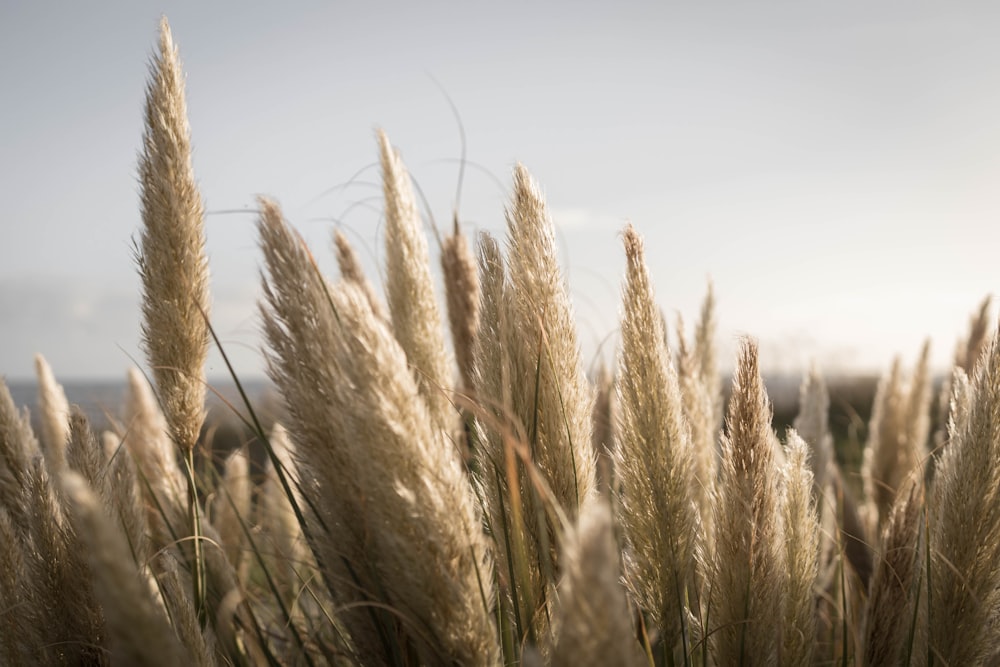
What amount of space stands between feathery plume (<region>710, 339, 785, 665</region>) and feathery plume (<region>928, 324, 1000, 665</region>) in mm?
402

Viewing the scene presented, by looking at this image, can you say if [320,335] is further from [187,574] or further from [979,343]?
[979,343]

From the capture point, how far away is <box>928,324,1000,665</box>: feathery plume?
1.49 meters

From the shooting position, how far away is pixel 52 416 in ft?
8.48

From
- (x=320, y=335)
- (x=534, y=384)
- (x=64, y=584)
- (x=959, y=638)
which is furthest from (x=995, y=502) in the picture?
(x=64, y=584)

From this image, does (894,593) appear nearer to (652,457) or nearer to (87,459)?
(652,457)

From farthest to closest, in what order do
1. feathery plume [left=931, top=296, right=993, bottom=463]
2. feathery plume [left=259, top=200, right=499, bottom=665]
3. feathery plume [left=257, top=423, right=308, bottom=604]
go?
feathery plume [left=931, top=296, right=993, bottom=463] → feathery plume [left=257, top=423, right=308, bottom=604] → feathery plume [left=259, top=200, right=499, bottom=665]

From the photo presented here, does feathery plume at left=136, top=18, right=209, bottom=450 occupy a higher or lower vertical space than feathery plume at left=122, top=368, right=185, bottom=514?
higher

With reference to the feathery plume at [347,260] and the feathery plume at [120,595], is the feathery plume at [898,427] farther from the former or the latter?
the feathery plume at [120,595]

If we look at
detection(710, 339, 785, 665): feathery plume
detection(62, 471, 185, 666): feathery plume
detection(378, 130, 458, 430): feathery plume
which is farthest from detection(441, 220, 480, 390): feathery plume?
detection(62, 471, 185, 666): feathery plume

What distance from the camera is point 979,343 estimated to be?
3045mm

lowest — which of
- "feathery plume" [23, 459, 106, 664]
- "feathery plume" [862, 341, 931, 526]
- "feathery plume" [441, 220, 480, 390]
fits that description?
"feathery plume" [862, 341, 931, 526]

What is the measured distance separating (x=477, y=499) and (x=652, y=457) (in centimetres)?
44

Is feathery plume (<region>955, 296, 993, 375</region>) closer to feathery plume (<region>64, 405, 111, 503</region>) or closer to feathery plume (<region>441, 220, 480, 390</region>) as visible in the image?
feathery plume (<region>441, 220, 480, 390</region>)

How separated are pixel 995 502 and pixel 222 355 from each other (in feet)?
5.94
